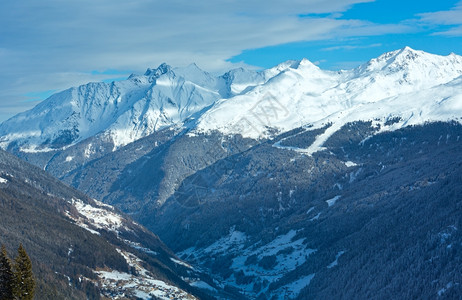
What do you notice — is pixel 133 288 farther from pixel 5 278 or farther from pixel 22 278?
pixel 5 278

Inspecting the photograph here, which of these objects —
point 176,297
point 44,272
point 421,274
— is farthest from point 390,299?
point 44,272

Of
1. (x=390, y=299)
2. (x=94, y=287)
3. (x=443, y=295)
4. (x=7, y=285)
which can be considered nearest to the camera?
(x=7, y=285)

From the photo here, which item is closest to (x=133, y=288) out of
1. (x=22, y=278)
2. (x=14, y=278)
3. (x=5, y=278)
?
(x=22, y=278)

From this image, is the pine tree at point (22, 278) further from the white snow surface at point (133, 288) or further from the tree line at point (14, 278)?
the white snow surface at point (133, 288)

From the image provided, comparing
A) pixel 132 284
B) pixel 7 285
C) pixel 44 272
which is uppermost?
pixel 7 285

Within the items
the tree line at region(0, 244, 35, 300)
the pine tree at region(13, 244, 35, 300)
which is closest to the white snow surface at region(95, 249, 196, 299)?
the pine tree at region(13, 244, 35, 300)

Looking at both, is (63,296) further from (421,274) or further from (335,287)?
(421,274)

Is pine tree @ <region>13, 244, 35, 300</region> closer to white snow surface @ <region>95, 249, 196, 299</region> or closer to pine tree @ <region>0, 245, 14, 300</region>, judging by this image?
pine tree @ <region>0, 245, 14, 300</region>
